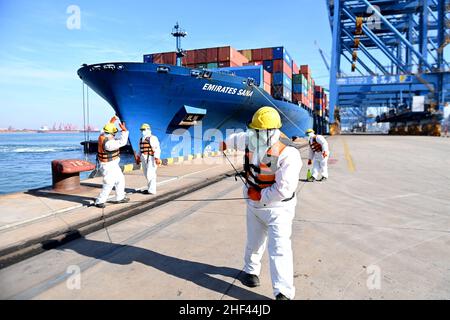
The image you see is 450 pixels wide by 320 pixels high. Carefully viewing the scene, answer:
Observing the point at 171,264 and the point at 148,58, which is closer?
the point at 171,264

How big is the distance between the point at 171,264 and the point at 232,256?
85cm

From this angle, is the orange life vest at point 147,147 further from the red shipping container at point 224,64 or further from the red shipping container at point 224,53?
the red shipping container at point 224,53

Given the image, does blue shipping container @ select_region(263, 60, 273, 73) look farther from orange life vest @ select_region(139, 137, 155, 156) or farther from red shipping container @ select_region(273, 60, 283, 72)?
orange life vest @ select_region(139, 137, 155, 156)

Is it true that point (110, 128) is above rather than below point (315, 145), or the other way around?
above

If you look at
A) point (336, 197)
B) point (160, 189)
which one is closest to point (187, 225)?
point (160, 189)

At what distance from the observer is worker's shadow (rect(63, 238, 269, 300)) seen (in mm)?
3313

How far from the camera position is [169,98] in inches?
669

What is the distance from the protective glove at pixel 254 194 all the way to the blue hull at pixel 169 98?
1435cm

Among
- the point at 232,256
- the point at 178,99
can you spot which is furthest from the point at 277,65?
the point at 232,256

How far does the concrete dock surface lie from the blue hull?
35.4 ft

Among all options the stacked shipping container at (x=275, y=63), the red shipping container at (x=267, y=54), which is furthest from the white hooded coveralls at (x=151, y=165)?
the red shipping container at (x=267, y=54)

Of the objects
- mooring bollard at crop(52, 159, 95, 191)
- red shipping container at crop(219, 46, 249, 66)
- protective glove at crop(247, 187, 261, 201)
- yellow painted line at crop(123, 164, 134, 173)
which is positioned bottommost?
yellow painted line at crop(123, 164, 134, 173)

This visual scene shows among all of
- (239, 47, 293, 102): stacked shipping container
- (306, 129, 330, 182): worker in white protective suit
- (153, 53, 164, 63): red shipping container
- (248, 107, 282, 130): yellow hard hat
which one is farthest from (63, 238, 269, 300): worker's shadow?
(239, 47, 293, 102): stacked shipping container

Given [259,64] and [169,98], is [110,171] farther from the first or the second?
[259,64]
